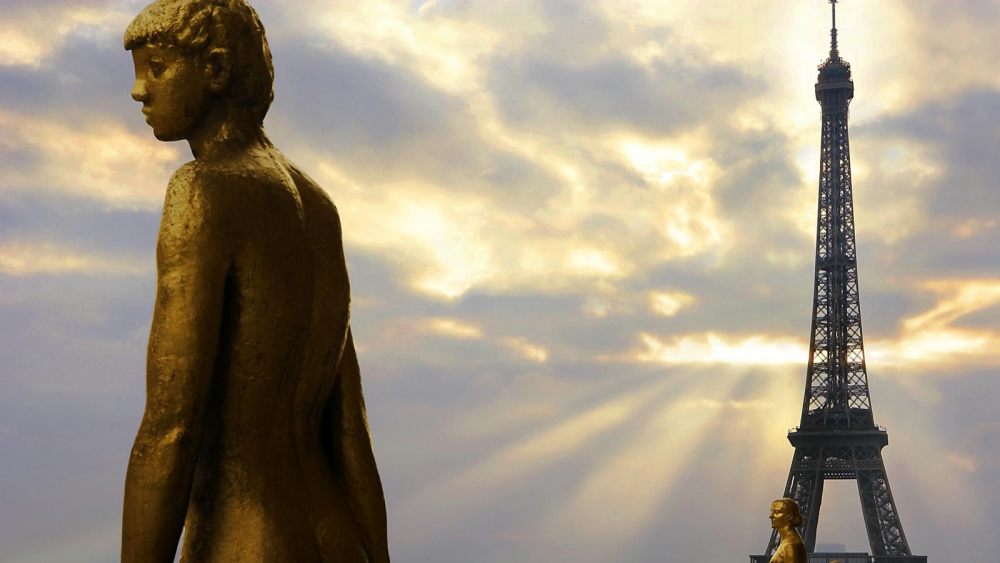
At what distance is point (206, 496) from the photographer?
12.5ft

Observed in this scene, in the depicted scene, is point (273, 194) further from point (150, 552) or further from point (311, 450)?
point (150, 552)

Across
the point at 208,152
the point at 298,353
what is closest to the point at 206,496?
the point at 298,353

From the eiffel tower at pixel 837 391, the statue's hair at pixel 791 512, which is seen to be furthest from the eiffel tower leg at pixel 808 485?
the statue's hair at pixel 791 512

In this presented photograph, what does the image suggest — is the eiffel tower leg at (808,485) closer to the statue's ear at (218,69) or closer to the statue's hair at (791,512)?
the statue's hair at (791,512)

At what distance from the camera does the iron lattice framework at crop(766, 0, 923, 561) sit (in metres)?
63.8

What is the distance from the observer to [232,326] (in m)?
3.81

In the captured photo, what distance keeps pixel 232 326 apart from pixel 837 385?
224ft

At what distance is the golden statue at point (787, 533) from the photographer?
1316cm

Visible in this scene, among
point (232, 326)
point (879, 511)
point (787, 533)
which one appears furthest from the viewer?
point (879, 511)

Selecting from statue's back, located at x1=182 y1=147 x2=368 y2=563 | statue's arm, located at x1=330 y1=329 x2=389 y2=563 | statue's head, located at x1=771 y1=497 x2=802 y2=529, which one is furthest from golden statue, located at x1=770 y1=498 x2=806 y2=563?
statue's back, located at x1=182 y1=147 x2=368 y2=563

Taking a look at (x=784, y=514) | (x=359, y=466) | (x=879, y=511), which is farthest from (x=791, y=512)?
(x=879, y=511)

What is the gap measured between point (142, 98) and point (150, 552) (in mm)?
1361

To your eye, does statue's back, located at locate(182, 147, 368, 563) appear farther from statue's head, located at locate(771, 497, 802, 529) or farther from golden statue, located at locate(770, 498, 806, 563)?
statue's head, located at locate(771, 497, 802, 529)

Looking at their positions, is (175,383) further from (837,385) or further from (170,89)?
(837,385)
